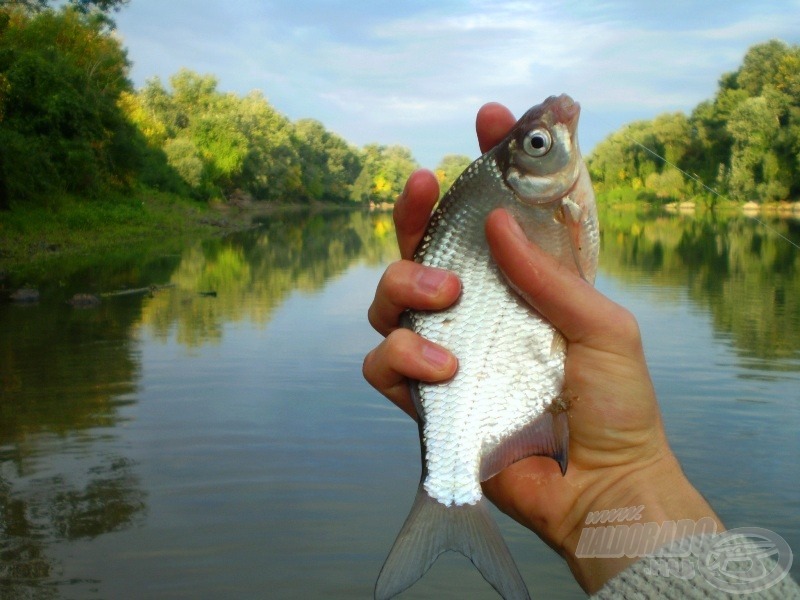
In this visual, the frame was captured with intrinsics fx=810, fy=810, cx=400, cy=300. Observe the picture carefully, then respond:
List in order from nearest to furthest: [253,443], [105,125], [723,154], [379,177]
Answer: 1. [253,443]
2. [723,154]
3. [105,125]
4. [379,177]

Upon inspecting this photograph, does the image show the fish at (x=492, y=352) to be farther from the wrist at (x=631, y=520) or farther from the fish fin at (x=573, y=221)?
the wrist at (x=631, y=520)

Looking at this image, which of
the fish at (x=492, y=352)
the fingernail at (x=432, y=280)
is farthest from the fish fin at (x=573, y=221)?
the fingernail at (x=432, y=280)

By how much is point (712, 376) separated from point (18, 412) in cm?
849

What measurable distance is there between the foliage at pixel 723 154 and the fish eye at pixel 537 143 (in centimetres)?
1883

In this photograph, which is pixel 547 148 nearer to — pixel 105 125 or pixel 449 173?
pixel 105 125

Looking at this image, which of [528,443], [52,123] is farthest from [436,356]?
[52,123]

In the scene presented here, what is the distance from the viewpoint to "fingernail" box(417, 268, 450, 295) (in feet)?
6.74

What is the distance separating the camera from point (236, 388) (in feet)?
33.1

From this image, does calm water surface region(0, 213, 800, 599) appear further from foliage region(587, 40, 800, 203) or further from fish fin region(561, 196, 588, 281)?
foliage region(587, 40, 800, 203)

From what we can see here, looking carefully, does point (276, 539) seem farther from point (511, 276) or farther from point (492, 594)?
point (511, 276)

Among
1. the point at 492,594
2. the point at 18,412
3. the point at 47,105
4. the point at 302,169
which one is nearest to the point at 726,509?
the point at 492,594

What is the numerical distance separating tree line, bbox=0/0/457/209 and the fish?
76.3 feet

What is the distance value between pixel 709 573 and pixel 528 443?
50 cm

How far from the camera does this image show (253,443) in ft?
26.5
